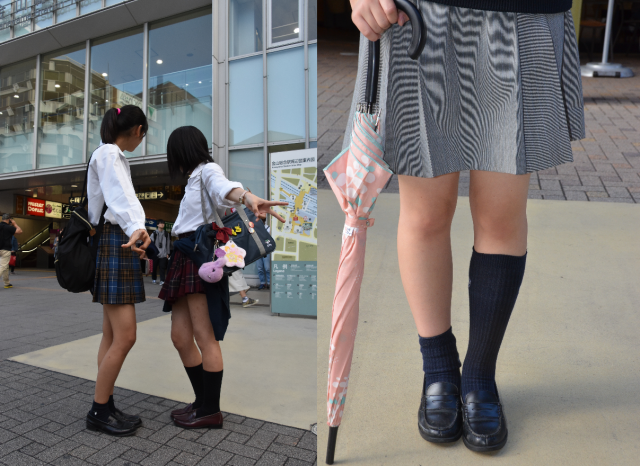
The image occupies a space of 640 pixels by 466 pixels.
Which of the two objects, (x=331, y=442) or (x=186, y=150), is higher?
(x=186, y=150)

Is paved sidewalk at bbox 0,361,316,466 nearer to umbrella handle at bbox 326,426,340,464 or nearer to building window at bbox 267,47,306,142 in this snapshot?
umbrella handle at bbox 326,426,340,464

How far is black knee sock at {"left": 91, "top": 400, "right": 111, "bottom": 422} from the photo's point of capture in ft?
4.80

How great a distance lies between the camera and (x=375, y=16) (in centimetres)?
99

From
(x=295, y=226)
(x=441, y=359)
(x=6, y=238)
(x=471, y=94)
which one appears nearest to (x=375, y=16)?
(x=471, y=94)

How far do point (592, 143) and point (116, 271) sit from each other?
472 centimetres

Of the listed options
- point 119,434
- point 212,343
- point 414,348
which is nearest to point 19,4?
point 212,343

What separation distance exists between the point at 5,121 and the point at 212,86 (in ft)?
3.06

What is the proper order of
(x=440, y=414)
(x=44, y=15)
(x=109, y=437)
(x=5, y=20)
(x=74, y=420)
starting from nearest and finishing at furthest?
(x=440, y=414) < (x=109, y=437) < (x=74, y=420) < (x=5, y=20) < (x=44, y=15)

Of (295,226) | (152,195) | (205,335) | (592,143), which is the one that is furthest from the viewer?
(592,143)

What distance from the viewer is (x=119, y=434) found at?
1.39 m

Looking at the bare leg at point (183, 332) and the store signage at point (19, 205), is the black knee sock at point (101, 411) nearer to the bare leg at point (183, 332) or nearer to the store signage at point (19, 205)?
the bare leg at point (183, 332)

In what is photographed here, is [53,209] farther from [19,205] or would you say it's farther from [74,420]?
[74,420]

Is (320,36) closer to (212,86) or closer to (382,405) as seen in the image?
(212,86)

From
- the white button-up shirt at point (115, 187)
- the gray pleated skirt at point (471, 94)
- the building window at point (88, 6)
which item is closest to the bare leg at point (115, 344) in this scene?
the white button-up shirt at point (115, 187)
